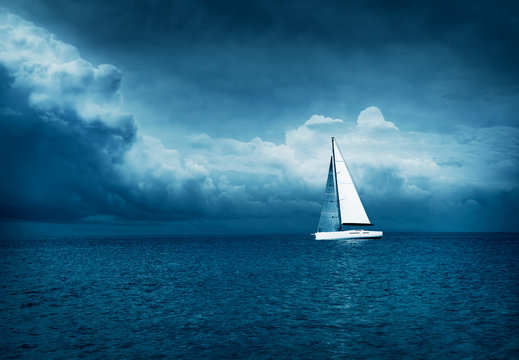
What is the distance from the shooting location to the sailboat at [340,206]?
9194cm

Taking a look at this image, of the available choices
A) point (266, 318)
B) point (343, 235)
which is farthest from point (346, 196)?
point (266, 318)

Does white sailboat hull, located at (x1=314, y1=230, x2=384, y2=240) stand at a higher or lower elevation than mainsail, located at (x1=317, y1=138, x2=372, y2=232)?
lower

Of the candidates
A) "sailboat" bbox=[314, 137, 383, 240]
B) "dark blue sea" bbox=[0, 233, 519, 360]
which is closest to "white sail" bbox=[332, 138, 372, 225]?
"sailboat" bbox=[314, 137, 383, 240]

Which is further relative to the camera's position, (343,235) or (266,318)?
(343,235)

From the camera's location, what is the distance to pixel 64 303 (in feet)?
112

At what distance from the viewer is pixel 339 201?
93812 mm

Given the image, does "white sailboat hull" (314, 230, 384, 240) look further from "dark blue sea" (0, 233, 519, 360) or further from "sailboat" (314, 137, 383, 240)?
"dark blue sea" (0, 233, 519, 360)

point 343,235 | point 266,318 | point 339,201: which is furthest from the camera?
point 339,201

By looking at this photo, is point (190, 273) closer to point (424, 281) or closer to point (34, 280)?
point (34, 280)

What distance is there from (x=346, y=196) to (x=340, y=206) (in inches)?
117

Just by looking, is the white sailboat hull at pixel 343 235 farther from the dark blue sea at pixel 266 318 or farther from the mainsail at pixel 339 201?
the dark blue sea at pixel 266 318

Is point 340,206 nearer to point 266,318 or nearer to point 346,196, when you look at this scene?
point 346,196

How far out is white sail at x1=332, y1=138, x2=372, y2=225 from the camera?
94000 millimetres

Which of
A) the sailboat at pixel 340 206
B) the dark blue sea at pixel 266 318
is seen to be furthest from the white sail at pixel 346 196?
the dark blue sea at pixel 266 318
